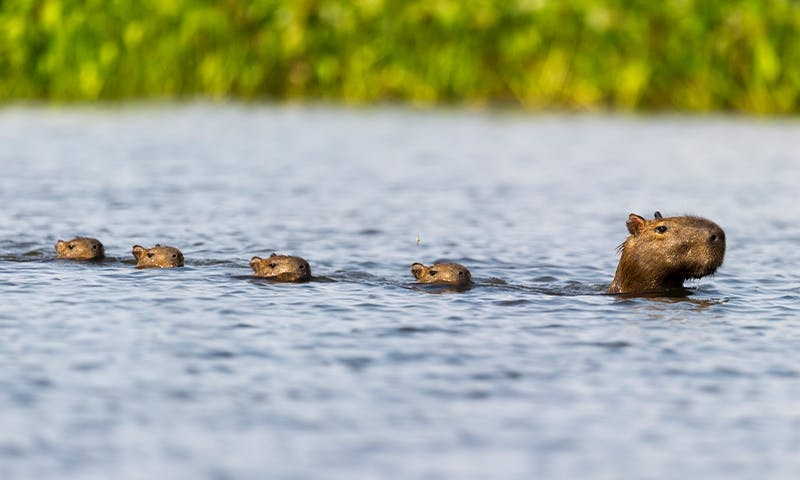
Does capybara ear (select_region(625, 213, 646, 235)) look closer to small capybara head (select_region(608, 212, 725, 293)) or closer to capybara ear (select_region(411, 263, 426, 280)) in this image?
small capybara head (select_region(608, 212, 725, 293))

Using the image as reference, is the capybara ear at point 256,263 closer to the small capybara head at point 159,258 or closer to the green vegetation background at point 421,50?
the small capybara head at point 159,258

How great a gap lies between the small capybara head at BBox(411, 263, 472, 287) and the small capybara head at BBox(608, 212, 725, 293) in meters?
1.34

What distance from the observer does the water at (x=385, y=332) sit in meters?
8.31

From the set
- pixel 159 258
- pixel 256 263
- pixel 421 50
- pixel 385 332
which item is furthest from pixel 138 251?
pixel 421 50

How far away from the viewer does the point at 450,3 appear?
35.5m

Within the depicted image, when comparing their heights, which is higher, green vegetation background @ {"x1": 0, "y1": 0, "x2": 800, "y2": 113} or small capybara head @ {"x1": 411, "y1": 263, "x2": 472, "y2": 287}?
green vegetation background @ {"x1": 0, "y1": 0, "x2": 800, "y2": 113}

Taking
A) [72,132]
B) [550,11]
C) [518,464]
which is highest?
[550,11]

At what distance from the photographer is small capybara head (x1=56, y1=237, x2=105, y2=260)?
15422mm

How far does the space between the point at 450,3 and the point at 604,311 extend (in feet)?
76.7

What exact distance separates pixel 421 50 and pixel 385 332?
2493cm

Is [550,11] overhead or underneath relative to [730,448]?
overhead

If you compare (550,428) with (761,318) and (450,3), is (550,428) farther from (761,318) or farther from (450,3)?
(450,3)


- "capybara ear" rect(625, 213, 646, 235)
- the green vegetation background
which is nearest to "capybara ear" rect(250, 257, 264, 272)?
"capybara ear" rect(625, 213, 646, 235)

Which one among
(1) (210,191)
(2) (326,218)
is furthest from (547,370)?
(1) (210,191)
